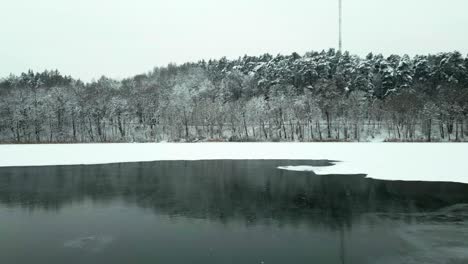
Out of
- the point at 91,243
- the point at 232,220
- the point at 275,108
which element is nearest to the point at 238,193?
the point at 232,220

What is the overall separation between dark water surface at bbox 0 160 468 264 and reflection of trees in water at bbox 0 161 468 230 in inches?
2.1

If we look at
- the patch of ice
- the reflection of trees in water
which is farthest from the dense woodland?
the patch of ice

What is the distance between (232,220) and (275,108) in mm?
66282

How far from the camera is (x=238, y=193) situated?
65.9 feet

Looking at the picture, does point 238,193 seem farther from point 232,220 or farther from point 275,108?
point 275,108

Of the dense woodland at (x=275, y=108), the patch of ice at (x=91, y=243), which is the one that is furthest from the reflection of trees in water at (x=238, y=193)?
the dense woodland at (x=275, y=108)

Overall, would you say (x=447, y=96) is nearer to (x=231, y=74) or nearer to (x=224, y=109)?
(x=224, y=109)

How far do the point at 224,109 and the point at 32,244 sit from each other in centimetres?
7078

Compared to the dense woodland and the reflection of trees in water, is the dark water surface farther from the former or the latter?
the dense woodland

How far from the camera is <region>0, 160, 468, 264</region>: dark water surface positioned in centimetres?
1091

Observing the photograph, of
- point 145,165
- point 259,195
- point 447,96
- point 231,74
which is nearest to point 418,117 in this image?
point 447,96

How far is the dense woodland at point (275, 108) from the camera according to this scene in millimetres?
73688

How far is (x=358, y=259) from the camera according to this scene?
10.3m

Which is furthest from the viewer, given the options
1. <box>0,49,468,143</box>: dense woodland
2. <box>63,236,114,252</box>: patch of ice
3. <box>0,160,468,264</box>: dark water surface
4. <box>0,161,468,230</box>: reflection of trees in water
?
<box>0,49,468,143</box>: dense woodland
